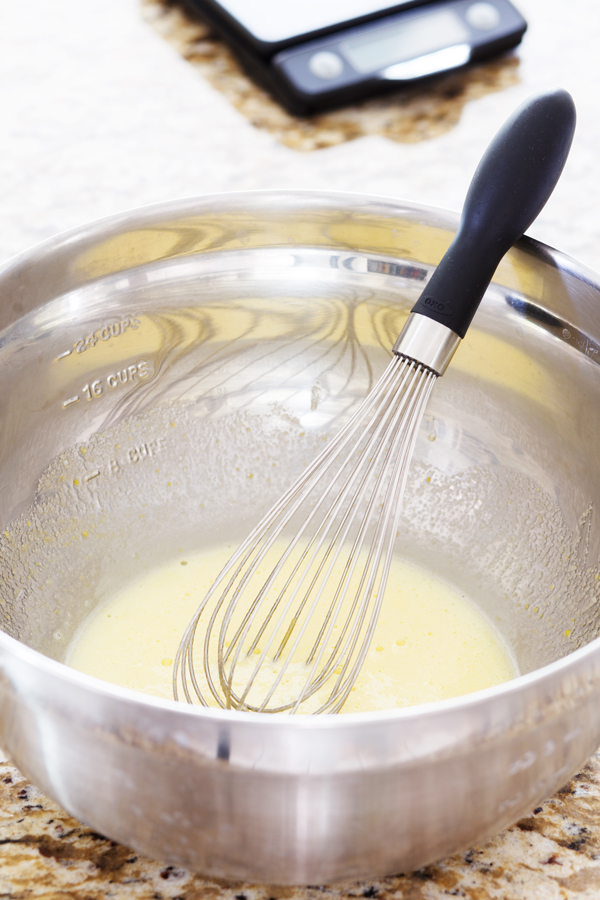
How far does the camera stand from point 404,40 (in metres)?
0.95

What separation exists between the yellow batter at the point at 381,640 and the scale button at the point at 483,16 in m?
0.64

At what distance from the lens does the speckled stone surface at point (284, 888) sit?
395mm

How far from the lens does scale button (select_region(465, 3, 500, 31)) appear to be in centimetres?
98

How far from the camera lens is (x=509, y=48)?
102 centimetres

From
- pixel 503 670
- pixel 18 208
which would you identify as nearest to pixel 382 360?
pixel 503 670

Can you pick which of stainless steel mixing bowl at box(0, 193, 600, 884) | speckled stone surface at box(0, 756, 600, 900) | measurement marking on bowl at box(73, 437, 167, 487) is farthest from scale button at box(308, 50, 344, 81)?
speckled stone surface at box(0, 756, 600, 900)

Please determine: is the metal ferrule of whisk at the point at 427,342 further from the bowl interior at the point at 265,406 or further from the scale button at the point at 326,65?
the scale button at the point at 326,65

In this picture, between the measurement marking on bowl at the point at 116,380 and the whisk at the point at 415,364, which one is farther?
the measurement marking on bowl at the point at 116,380

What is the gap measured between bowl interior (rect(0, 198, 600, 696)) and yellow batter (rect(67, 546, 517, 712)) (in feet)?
0.04

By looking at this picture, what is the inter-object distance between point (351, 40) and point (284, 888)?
82cm

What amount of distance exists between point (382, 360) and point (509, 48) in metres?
0.54

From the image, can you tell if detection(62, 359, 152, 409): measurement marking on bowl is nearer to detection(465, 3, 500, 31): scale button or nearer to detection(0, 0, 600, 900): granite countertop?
detection(0, 0, 600, 900): granite countertop

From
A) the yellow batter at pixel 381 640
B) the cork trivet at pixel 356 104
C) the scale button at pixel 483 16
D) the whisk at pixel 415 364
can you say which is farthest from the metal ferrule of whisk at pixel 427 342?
the scale button at pixel 483 16

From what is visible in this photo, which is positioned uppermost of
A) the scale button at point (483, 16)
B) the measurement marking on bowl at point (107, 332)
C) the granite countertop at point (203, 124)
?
the scale button at point (483, 16)
